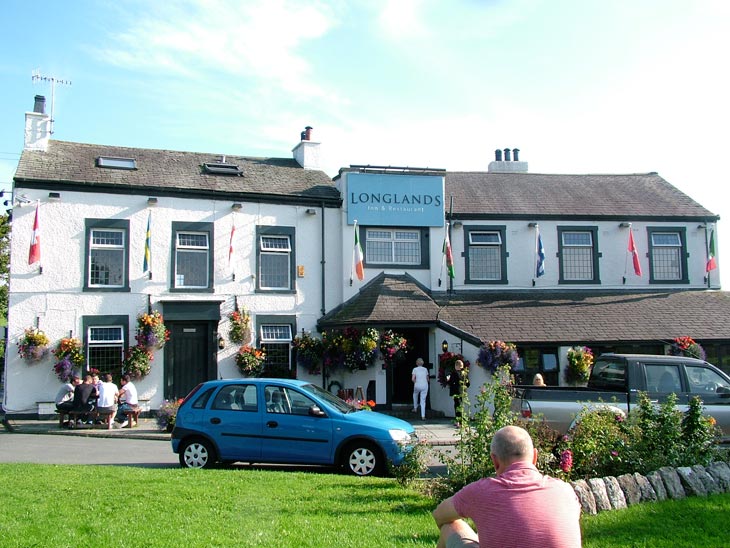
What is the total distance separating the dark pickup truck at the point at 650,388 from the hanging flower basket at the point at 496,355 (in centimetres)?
587

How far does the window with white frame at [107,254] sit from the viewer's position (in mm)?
20484

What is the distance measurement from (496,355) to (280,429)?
8998 millimetres

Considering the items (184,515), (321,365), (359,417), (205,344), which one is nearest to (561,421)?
(359,417)

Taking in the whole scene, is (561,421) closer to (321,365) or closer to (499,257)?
(321,365)

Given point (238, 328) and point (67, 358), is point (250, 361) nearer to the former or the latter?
point (238, 328)

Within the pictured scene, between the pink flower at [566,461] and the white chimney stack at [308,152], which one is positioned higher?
the white chimney stack at [308,152]

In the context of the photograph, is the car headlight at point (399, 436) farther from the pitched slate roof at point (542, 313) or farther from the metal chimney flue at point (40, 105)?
the metal chimney flue at point (40, 105)

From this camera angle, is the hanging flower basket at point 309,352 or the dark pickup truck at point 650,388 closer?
the dark pickup truck at point 650,388

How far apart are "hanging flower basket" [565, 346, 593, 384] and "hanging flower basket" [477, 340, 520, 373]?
204 cm

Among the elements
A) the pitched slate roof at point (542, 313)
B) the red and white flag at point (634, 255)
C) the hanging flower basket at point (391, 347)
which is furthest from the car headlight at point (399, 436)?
the red and white flag at point (634, 255)

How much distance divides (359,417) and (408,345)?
10095 mm

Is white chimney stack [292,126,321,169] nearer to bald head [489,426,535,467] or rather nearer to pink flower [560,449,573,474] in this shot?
pink flower [560,449,573,474]

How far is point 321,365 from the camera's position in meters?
21.8

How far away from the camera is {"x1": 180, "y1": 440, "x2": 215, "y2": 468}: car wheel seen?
11695 mm
